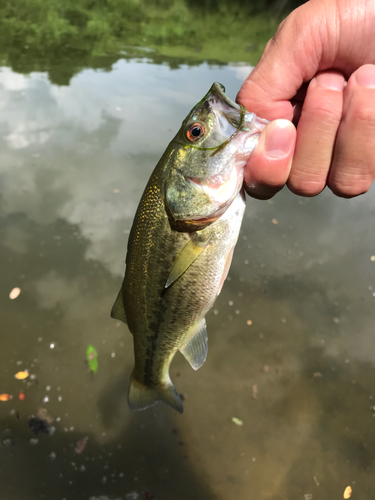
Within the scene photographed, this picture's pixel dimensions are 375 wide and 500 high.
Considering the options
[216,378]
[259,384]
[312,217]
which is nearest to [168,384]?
[216,378]

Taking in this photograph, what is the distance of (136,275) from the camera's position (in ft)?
6.39

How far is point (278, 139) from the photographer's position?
1.61 metres

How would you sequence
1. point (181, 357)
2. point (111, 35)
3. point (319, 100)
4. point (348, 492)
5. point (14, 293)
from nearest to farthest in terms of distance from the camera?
point (319, 100)
point (348, 492)
point (181, 357)
point (14, 293)
point (111, 35)

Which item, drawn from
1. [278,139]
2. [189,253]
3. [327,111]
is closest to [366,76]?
[327,111]

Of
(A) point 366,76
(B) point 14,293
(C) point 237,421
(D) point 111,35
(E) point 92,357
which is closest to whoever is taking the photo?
(A) point 366,76

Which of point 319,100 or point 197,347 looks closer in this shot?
point 319,100

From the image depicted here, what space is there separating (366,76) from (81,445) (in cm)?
348

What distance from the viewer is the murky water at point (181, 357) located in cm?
289

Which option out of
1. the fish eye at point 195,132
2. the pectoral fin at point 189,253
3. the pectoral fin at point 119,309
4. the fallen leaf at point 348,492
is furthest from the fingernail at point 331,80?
the fallen leaf at point 348,492

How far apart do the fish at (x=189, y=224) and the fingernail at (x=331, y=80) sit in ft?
1.51

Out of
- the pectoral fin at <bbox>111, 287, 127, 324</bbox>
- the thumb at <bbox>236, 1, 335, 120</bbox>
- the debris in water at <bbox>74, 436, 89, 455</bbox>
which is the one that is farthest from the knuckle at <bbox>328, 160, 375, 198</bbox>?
the debris in water at <bbox>74, 436, 89, 455</bbox>

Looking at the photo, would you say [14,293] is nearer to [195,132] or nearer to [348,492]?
[195,132]

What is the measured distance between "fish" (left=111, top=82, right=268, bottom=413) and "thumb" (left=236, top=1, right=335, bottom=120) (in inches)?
9.6

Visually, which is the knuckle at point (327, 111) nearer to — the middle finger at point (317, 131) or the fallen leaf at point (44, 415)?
the middle finger at point (317, 131)
